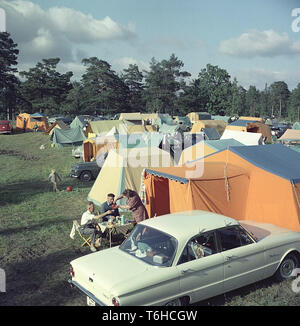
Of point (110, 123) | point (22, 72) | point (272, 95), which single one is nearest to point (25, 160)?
point (110, 123)

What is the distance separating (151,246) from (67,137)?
2402 cm

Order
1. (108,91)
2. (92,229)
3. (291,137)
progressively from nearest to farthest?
(92,229), (291,137), (108,91)

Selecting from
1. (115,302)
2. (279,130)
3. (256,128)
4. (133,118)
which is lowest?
(115,302)

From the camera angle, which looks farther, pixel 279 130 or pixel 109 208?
pixel 279 130

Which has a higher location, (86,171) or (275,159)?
(275,159)

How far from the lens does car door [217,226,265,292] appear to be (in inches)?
213

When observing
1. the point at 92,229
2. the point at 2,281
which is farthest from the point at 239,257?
the point at 2,281

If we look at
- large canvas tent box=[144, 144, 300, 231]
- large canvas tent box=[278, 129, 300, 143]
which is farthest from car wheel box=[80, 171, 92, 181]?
large canvas tent box=[278, 129, 300, 143]

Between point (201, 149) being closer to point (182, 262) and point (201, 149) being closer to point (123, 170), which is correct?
point (123, 170)

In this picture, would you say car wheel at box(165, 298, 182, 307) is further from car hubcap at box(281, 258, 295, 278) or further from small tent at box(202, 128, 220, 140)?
small tent at box(202, 128, 220, 140)

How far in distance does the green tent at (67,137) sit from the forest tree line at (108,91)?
23883 millimetres

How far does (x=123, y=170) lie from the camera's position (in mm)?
10953

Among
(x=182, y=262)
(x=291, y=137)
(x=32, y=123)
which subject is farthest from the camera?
(x=32, y=123)
